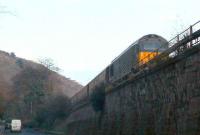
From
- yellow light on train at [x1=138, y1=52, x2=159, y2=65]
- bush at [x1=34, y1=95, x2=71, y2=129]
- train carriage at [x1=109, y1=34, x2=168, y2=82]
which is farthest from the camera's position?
bush at [x1=34, y1=95, x2=71, y2=129]

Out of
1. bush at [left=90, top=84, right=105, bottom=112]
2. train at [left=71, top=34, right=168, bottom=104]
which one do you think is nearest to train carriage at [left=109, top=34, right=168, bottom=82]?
train at [left=71, top=34, right=168, bottom=104]

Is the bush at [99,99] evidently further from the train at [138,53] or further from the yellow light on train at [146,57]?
the yellow light on train at [146,57]

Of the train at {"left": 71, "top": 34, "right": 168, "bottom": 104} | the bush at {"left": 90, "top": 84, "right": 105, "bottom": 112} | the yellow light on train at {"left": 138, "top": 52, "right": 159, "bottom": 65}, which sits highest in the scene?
the train at {"left": 71, "top": 34, "right": 168, "bottom": 104}

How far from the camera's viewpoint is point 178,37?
19750 millimetres

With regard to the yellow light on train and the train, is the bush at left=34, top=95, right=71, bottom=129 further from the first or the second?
the yellow light on train

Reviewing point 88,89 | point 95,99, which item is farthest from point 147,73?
point 88,89

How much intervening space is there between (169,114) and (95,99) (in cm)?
2185

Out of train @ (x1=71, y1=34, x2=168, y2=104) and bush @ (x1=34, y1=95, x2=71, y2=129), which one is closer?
train @ (x1=71, y1=34, x2=168, y2=104)

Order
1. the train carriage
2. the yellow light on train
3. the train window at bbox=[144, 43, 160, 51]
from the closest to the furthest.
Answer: the yellow light on train < the train carriage < the train window at bbox=[144, 43, 160, 51]

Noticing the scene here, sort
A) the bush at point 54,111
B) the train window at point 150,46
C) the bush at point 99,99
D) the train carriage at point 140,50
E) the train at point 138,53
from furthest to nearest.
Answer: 1. the bush at point 54,111
2. the bush at point 99,99
3. the train window at point 150,46
4. the train carriage at point 140,50
5. the train at point 138,53

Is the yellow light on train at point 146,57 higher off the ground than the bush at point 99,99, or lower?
higher

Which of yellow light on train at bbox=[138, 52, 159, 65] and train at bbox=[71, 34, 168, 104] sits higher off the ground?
train at bbox=[71, 34, 168, 104]

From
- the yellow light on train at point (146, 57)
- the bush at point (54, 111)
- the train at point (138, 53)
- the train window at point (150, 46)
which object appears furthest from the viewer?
the bush at point (54, 111)

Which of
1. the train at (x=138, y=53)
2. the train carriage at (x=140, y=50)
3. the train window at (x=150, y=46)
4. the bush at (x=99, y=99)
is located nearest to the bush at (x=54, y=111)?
the bush at (x=99, y=99)
